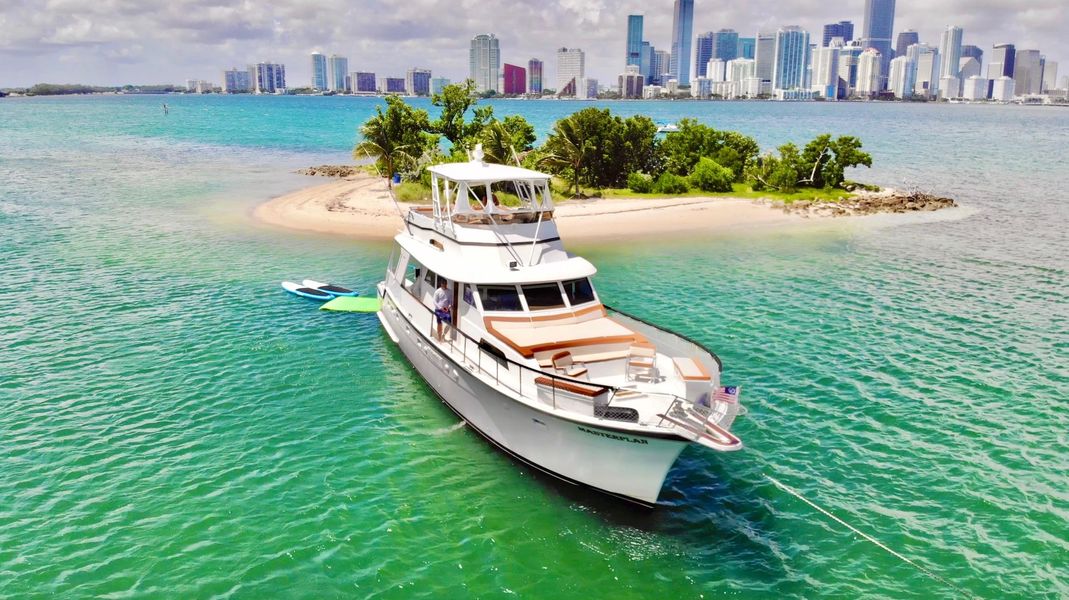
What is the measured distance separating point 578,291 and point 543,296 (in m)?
1.06

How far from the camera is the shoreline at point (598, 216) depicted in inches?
1729

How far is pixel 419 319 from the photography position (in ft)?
69.4

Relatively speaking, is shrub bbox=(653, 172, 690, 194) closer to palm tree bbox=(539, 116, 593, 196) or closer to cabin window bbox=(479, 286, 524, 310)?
palm tree bbox=(539, 116, 593, 196)

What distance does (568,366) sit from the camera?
1611cm

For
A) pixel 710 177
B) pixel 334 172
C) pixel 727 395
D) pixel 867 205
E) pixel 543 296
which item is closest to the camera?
pixel 727 395

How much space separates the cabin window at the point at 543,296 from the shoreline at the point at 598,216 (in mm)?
23273

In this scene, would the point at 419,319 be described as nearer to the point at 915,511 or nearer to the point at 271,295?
the point at 271,295

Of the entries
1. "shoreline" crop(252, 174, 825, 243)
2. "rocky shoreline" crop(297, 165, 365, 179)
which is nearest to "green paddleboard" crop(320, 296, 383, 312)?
"shoreline" crop(252, 174, 825, 243)

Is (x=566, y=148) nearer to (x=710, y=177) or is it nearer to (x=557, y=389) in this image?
(x=710, y=177)

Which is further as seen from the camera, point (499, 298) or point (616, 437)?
point (499, 298)

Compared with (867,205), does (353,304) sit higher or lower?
lower

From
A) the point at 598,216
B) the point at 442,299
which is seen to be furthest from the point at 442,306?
the point at 598,216

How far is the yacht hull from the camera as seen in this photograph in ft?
45.7

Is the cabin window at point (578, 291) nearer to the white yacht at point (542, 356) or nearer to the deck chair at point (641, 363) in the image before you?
the white yacht at point (542, 356)
